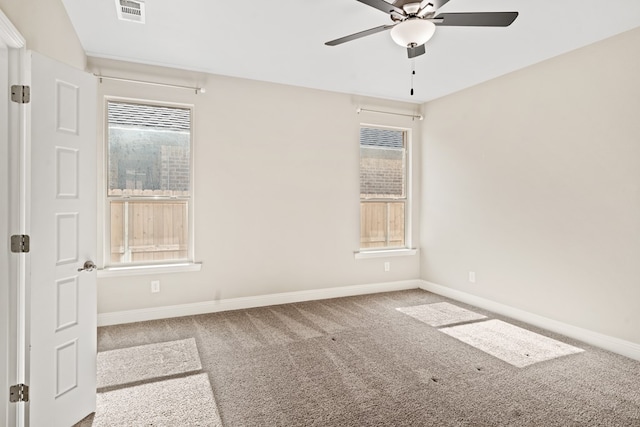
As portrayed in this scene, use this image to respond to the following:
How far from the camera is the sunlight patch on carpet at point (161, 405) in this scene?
2.13 m

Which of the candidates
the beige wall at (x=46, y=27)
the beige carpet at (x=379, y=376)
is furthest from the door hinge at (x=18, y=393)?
the beige wall at (x=46, y=27)

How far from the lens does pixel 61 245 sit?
6.61ft

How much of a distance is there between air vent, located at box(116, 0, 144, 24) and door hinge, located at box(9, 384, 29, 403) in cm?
256

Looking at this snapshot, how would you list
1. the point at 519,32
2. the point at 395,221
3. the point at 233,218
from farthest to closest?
the point at 395,221 < the point at 233,218 < the point at 519,32

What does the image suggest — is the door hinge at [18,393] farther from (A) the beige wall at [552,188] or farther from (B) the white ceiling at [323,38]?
(A) the beige wall at [552,188]

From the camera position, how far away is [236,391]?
247 centimetres

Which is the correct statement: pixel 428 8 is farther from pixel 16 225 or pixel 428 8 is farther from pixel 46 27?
pixel 16 225

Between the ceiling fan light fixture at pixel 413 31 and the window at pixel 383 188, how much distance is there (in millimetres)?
2550

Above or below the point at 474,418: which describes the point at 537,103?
above

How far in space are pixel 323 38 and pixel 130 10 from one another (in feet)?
Answer: 5.11

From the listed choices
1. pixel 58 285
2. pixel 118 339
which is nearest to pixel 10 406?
pixel 58 285

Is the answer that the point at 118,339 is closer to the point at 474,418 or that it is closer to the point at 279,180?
the point at 279,180

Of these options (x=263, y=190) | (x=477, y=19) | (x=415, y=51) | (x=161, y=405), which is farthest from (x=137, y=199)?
(x=477, y=19)

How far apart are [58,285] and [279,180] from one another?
2.74 meters
